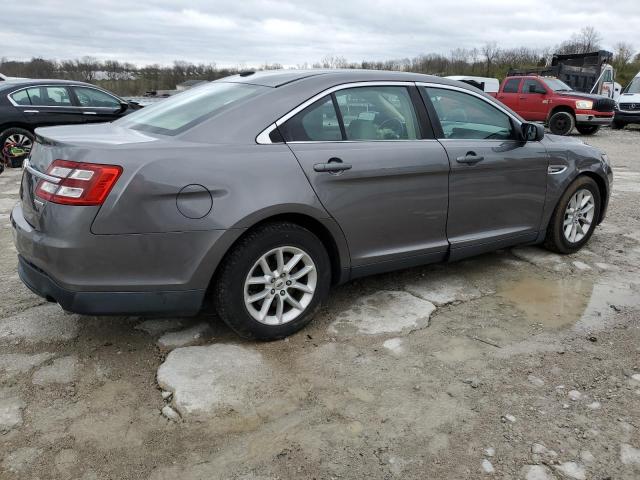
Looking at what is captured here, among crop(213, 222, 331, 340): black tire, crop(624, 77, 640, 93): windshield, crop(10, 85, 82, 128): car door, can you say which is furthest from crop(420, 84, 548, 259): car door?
crop(624, 77, 640, 93): windshield

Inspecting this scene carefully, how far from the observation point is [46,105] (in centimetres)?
938

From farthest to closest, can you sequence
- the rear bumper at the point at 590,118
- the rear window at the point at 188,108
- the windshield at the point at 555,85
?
the windshield at the point at 555,85
the rear bumper at the point at 590,118
the rear window at the point at 188,108

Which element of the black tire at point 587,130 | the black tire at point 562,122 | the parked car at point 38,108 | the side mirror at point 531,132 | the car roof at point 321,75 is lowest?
the black tire at point 587,130

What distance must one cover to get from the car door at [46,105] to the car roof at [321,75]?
6.90 metres

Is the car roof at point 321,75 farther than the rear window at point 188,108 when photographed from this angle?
Yes

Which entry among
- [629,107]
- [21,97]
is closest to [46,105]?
[21,97]

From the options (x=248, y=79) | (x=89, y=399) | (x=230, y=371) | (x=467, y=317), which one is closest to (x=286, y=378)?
(x=230, y=371)

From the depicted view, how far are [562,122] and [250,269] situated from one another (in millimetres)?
15337

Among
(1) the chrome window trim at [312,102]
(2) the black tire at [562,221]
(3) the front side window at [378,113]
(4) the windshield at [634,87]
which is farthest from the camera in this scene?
(4) the windshield at [634,87]

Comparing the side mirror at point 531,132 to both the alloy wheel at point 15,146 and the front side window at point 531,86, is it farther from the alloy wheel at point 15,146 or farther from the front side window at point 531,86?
the front side window at point 531,86

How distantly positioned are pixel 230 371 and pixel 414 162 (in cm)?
171

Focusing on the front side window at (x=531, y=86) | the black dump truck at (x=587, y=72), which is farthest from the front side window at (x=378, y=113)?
the black dump truck at (x=587, y=72)

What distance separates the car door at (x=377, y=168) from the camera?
124 inches

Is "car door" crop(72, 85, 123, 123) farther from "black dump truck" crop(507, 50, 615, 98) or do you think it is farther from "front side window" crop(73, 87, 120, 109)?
"black dump truck" crop(507, 50, 615, 98)
